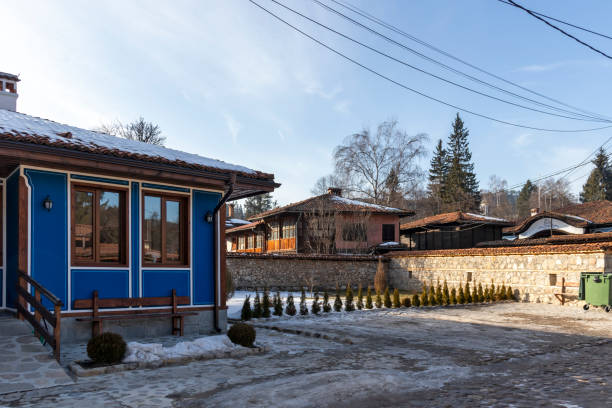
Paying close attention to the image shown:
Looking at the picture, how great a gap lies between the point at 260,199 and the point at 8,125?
56303 mm

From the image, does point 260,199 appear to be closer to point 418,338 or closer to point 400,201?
point 400,201

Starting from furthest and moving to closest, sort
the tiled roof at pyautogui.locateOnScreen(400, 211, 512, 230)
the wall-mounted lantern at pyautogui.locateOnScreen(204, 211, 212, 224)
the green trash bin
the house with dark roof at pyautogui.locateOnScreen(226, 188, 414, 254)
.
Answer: the tiled roof at pyautogui.locateOnScreen(400, 211, 512, 230)
the house with dark roof at pyautogui.locateOnScreen(226, 188, 414, 254)
the green trash bin
the wall-mounted lantern at pyautogui.locateOnScreen(204, 211, 212, 224)

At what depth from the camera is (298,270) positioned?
978 inches

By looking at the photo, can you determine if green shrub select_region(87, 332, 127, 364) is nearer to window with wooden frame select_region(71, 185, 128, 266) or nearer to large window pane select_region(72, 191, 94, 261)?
window with wooden frame select_region(71, 185, 128, 266)

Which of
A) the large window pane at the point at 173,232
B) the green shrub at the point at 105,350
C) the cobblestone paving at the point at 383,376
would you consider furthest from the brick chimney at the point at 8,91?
the cobblestone paving at the point at 383,376

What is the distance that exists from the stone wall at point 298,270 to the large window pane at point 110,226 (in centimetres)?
1428

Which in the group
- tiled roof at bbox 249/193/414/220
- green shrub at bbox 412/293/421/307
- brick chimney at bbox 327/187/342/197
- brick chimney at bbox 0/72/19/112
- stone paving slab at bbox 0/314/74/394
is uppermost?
brick chimney at bbox 0/72/19/112

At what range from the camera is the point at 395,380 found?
627 centimetres

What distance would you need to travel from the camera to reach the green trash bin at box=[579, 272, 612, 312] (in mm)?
15008

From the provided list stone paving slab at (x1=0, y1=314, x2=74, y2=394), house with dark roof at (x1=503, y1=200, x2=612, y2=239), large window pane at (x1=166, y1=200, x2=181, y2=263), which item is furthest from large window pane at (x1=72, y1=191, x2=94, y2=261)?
house with dark roof at (x1=503, y1=200, x2=612, y2=239)

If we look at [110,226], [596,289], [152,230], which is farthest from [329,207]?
[110,226]

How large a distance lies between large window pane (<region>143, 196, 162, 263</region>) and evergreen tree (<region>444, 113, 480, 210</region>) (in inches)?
1899

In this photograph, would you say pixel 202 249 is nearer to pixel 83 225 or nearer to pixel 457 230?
pixel 83 225

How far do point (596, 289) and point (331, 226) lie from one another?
61.1ft
